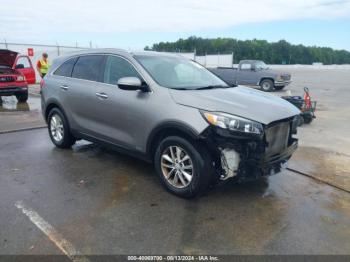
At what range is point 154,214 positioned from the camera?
3.84 meters

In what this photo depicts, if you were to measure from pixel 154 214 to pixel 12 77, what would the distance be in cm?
1063

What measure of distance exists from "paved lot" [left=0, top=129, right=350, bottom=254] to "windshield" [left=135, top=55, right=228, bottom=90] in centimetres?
140

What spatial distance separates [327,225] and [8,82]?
38.7 feet

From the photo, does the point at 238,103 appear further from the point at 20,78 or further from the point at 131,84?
the point at 20,78

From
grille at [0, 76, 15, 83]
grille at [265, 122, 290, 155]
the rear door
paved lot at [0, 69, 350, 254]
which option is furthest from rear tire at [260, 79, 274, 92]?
grille at [265, 122, 290, 155]

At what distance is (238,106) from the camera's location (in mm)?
3979

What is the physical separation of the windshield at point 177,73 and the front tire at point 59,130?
6.70 ft

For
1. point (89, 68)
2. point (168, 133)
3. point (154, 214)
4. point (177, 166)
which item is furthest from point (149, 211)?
point (89, 68)

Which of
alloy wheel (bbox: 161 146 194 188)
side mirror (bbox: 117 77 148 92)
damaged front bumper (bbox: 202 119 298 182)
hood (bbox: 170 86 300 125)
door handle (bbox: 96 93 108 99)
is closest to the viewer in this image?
damaged front bumper (bbox: 202 119 298 182)

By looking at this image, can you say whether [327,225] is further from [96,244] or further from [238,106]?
[96,244]

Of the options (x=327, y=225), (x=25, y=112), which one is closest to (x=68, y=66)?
(x=327, y=225)

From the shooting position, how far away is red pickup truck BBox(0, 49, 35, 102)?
12224mm

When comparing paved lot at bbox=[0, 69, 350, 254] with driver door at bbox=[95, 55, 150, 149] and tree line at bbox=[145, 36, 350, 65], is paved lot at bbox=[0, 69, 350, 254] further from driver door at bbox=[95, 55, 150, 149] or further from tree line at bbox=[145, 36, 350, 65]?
tree line at bbox=[145, 36, 350, 65]

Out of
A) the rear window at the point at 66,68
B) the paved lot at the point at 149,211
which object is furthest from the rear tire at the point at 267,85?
the rear window at the point at 66,68
